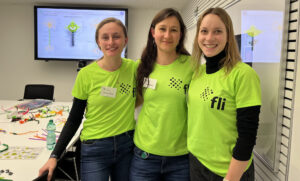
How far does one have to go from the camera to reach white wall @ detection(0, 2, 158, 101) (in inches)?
213

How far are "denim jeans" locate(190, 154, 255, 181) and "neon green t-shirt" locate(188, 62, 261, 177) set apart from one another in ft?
0.09

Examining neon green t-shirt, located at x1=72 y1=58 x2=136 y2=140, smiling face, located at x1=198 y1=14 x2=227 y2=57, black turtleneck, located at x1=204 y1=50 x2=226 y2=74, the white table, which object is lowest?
the white table

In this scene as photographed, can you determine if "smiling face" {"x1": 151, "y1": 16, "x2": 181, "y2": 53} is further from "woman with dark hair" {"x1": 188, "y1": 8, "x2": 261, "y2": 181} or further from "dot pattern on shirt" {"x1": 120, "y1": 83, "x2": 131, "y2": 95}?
"dot pattern on shirt" {"x1": 120, "y1": 83, "x2": 131, "y2": 95}

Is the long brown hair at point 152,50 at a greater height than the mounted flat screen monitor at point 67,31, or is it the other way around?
the mounted flat screen monitor at point 67,31

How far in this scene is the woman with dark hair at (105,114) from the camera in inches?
61.7

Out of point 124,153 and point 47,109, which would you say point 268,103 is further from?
point 47,109

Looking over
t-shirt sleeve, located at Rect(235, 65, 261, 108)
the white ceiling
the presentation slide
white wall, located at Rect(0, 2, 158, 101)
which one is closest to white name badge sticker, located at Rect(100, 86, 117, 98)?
t-shirt sleeve, located at Rect(235, 65, 261, 108)

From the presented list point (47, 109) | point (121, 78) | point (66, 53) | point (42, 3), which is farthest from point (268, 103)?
point (42, 3)

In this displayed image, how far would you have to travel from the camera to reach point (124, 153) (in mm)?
1616

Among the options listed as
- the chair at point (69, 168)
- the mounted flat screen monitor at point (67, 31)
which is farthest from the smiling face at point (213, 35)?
Answer: the mounted flat screen monitor at point (67, 31)

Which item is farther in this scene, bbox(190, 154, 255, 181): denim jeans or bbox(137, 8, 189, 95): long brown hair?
bbox(137, 8, 189, 95): long brown hair

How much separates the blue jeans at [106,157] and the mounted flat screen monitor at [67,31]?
3.96m

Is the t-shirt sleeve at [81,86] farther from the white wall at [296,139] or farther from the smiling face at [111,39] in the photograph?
the white wall at [296,139]

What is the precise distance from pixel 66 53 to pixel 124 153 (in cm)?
416
